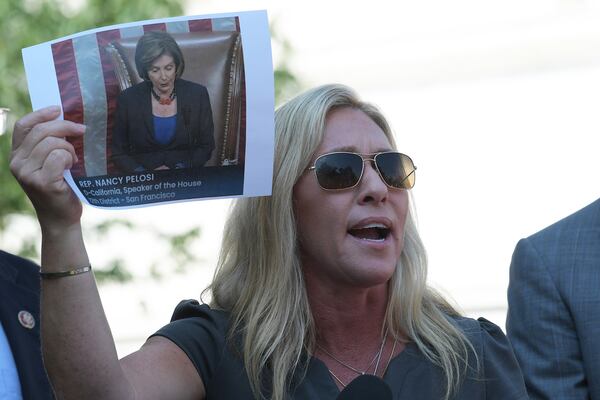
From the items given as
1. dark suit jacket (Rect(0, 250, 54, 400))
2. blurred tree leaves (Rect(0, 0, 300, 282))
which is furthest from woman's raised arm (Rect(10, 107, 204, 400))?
blurred tree leaves (Rect(0, 0, 300, 282))

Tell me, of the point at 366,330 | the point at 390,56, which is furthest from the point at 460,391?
the point at 390,56

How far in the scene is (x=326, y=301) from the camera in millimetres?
3551

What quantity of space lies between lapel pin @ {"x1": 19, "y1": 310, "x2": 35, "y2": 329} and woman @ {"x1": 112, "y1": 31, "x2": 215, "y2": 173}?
27.1 inches

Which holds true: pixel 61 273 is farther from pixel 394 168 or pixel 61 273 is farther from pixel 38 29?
pixel 38 29

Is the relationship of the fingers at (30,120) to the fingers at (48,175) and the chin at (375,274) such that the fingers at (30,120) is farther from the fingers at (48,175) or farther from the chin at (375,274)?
the chin at (375,274)

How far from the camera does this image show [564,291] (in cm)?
387

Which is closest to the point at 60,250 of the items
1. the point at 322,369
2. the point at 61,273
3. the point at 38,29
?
the point at 61,273

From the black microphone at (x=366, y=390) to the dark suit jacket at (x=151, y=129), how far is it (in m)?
0.71

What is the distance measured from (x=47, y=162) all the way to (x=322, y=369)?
1096 mm

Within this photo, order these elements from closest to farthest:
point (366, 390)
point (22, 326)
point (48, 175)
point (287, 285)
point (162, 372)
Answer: point (48, 175), point (366, 390), point (162, 372), point (22, 326), point (287, 285)

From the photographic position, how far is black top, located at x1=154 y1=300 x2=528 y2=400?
3287mm

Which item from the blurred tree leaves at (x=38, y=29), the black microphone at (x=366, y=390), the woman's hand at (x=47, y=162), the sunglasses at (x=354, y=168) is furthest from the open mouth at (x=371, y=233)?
the blurred tree leaves at (x=38, y=29)

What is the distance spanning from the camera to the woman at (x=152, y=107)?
2.86 m

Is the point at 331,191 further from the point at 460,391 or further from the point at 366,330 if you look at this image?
the point at 460,391
